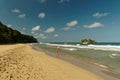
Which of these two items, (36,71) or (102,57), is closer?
(36,71)

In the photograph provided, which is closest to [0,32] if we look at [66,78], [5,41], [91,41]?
[5,41]

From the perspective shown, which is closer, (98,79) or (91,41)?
(98,79)

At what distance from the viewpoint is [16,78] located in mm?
6000

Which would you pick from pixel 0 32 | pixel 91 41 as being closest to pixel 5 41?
pixel 0 32

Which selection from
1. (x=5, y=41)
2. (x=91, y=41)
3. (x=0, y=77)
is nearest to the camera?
(x=0, y=77)

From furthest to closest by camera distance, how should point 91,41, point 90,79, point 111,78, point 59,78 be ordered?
point 91,41, point 111,78, point 90,79, point 59,78

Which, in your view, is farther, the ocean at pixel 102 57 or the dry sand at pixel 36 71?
the ocean at pixel 102 57

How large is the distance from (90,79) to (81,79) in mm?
506

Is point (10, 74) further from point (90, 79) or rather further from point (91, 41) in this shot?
point (91, 41)

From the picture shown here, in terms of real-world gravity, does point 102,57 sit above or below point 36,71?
Result: below

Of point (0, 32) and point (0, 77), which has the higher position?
point (0, 32)

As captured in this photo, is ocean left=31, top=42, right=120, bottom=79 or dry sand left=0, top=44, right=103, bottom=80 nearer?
dry sand left=0, top=44, right=103, bottom=80

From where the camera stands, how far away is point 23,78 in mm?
6180

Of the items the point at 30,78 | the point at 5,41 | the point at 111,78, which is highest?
the point at 5,41
